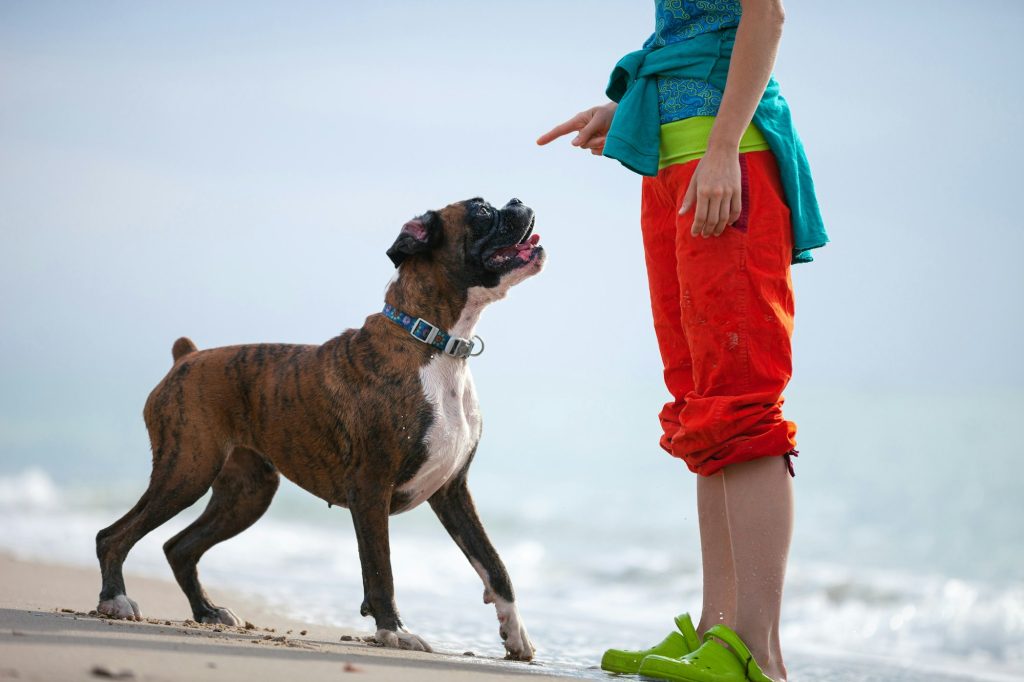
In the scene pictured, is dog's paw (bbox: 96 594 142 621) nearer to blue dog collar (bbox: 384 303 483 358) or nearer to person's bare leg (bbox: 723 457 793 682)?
blue dog collar (bbox: 384 303 483 358)

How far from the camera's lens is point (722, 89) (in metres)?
3.38

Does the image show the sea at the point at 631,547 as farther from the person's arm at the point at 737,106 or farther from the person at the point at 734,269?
the person's arm at the point at 737,106

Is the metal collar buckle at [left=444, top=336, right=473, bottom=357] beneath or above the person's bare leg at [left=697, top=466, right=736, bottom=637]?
above

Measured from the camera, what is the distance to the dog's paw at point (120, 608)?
433 centimetres

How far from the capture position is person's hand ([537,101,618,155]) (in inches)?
153

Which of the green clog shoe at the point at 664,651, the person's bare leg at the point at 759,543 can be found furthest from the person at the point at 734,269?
the green clog shoe at the point at 664,651

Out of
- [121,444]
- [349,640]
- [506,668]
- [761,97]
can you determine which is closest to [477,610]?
[349,640]

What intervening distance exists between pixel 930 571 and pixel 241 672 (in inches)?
400

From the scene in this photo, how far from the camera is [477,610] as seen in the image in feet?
22.7

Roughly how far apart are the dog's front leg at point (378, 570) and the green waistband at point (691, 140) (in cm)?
158

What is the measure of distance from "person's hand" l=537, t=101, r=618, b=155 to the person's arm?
678mm

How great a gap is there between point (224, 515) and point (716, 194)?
109 inches

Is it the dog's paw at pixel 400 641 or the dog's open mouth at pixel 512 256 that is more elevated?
the dog's open mouth at pixel 512 256

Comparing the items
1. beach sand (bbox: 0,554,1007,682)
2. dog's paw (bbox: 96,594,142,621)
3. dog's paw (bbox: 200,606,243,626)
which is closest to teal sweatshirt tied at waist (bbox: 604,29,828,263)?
beach sand (bbox: 0,554,1007,682)
